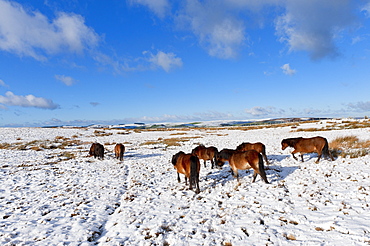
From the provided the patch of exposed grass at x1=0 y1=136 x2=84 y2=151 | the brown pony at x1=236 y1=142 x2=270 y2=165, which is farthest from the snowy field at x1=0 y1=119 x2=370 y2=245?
the patch of exposed grass at x1=0 y1=136 x2=84 y2=151

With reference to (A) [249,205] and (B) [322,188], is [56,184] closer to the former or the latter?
(A) [249,205]

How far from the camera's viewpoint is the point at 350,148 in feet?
43.2

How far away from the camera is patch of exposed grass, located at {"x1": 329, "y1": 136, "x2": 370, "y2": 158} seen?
11297 mm

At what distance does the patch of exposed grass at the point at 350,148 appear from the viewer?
1130cm

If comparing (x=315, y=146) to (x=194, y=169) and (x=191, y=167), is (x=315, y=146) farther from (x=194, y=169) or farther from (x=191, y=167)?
(x=191, y=167)

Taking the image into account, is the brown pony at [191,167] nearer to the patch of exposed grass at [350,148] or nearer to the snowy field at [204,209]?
the snowy field at [204,209]

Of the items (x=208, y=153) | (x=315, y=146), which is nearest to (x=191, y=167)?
(x=208, y=153)

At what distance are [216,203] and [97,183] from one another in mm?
7487

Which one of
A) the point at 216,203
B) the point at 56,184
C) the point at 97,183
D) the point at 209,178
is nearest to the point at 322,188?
the point at 216,203

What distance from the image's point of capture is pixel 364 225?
15.1ft

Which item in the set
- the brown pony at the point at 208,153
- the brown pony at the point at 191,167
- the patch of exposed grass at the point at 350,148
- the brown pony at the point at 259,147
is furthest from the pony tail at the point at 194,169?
the patch of exposed grass at the point at 350,148

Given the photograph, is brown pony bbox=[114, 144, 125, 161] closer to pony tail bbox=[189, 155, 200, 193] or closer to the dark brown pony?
pony tail bbox=[189, 155, 200, 193]

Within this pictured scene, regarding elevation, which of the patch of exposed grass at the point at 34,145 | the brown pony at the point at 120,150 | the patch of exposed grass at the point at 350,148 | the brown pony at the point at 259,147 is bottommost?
the patch of exposed grass at the point at 34,145

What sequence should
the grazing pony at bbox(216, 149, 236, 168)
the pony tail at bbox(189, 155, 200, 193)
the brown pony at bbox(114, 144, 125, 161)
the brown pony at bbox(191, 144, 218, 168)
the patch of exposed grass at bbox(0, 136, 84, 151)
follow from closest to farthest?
the pony tail at bbox(189, 155, 200, 193)
the grazing pony at bbox(216, 149, 236, 168)
the brown pony at bbox(191, 144, 218, 168)
the brown pony at bbox(114, 144, 125, 161)
the patch of exposed grass at bbox(0, 136, 84, 151)
